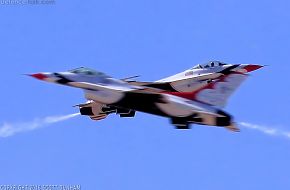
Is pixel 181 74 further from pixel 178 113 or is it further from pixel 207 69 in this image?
pixel 178 113

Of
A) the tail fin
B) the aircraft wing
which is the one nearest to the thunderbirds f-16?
the tail fin

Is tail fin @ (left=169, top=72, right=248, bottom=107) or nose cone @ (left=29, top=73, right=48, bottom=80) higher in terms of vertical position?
nose cone @ (left=29, top=73, right=48, bottom=80)

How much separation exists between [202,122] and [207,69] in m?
21.3

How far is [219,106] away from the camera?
239 ft

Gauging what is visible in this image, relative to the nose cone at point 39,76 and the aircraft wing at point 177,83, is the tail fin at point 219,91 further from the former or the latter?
the nose cone at point 39,76

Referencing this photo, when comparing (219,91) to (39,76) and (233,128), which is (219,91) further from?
(39,76)

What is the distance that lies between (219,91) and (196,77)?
15.9 meters

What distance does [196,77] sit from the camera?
89.4m

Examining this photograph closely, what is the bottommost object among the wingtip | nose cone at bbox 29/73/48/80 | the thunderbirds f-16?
the wingtip

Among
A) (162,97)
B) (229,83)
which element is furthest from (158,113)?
(229,83)

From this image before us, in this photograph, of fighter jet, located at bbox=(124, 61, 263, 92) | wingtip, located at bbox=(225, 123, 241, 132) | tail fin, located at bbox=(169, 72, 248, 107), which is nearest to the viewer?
wingtip, located at bbox=(225, 123, 241, 132)

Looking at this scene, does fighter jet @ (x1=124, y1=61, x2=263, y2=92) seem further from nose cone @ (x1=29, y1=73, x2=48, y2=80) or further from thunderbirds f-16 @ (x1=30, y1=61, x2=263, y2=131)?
nose cone @ (x1=29, y1=73, x2=48, y2=80)

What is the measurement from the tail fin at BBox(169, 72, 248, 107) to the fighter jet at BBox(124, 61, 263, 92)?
9024 millimetres

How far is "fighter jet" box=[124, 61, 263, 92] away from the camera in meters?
86.4
